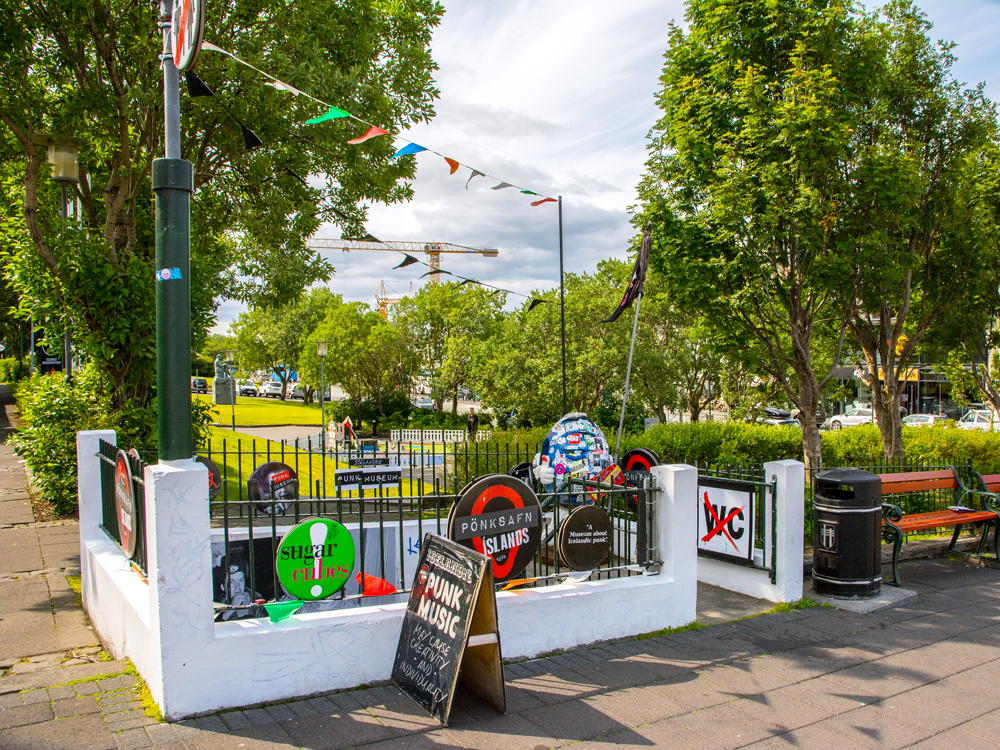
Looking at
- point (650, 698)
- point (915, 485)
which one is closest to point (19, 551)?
point (650, 698)

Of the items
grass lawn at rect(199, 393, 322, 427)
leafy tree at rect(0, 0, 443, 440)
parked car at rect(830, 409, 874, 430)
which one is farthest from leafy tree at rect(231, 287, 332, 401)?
leafy tree at rect(0, 0, 443, 440)

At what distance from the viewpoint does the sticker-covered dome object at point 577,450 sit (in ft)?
26.4

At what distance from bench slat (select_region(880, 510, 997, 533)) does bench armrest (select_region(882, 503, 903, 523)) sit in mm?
66

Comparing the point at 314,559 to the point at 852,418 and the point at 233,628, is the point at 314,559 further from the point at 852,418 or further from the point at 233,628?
the point at 852,418

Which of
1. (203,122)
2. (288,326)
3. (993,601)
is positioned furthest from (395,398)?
(993,601)

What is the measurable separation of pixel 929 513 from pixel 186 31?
8.72m

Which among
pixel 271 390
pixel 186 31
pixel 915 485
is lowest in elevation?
pixel 915 485

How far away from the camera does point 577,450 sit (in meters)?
8.08

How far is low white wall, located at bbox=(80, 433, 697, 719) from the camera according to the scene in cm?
392

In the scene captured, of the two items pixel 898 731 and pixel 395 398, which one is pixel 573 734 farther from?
pixel 395 398

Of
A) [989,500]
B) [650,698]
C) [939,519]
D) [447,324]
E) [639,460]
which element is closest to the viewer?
[650,698]

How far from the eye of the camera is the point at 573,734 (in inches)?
152

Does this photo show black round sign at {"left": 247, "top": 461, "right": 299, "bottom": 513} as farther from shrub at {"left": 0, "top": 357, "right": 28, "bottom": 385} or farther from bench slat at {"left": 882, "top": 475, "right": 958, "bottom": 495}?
shrub at {"left": 0, "top": 357, "right": 28, "bottom": 385}

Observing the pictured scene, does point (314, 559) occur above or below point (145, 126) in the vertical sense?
below
